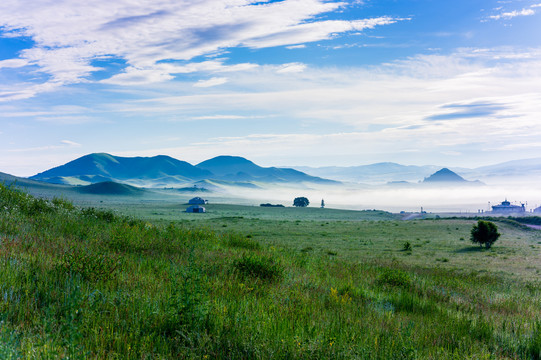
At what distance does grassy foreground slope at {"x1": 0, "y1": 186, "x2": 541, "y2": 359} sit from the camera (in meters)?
4.81

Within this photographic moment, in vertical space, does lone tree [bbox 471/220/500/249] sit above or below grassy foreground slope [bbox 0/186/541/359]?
below

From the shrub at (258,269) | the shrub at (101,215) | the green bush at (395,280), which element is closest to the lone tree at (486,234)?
the green bush at (395,280)

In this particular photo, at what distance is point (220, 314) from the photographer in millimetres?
5688

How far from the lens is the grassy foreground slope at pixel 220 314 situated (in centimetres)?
481

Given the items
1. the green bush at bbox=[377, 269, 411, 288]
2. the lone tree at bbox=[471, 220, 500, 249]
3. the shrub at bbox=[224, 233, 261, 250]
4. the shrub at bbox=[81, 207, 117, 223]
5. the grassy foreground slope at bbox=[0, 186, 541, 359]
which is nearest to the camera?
the grassy foreground slope at bbox=[0, 186, 541, 359]

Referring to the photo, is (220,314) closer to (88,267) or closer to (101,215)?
(88,267)

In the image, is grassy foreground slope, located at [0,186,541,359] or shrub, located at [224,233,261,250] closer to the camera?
grassy foreground slope, located at [0,186,541,359]

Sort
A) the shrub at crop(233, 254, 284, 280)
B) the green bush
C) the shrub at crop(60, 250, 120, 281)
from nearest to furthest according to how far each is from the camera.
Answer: the shrub at crop(60, 250, 120, 281), the shrub at crop(233, 254, 284, 280), the green bush

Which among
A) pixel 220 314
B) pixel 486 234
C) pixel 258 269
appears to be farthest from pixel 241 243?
pixel 486 234

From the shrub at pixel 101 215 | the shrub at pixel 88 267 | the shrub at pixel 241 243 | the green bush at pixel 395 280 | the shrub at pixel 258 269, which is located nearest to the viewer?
the shrub at pixel 88 267

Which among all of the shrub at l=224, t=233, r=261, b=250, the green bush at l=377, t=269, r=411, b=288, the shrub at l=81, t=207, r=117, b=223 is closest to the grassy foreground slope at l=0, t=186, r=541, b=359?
the green bush at l=377, t=269, r=411, b=288

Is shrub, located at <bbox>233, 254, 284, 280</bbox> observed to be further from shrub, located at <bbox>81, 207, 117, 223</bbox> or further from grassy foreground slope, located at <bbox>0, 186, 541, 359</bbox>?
shrub, located at <bbox>81, 207, 117, 223</bbox>

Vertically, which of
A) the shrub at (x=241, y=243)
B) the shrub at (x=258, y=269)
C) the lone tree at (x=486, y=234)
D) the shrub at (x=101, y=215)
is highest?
the shrub at (x=101, y=215)

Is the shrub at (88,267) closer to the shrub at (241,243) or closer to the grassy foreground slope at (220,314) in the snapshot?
the grassy foreground slope at (220,314)
